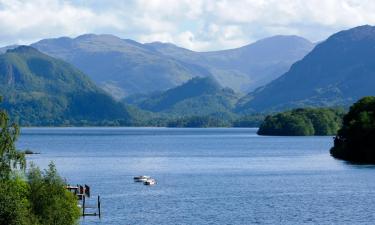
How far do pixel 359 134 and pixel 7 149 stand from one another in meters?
103

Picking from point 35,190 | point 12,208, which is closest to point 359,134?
point 35,190

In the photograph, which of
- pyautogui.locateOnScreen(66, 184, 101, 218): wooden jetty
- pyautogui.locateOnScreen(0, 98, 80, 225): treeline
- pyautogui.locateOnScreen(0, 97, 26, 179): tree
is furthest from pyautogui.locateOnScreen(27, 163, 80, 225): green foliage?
pyautogui.locateOnScreen(66, 184, 101, 218): wooden jetty

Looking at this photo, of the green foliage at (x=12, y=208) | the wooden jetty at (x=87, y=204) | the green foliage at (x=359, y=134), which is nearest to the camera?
the green foliage at (x=12, y=208)

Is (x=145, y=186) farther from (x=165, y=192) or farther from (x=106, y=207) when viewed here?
(x=106, y=207)

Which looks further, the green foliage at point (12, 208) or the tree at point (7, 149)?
the tree at point (7, 149)

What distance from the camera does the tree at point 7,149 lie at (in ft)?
237

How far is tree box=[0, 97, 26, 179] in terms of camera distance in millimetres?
72188

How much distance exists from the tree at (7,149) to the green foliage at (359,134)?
327 feet

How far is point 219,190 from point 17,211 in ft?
202

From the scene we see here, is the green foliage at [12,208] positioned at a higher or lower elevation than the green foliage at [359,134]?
lower

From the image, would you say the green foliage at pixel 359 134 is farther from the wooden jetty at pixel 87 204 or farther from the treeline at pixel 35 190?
the treeline at pixel 35 190

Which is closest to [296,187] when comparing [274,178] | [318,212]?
[274,178]

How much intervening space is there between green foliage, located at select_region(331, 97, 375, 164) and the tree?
99646mm

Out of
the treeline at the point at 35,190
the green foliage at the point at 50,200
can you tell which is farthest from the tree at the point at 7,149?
Result: the green foliage at the point at 50,200
